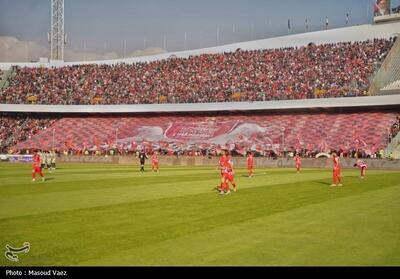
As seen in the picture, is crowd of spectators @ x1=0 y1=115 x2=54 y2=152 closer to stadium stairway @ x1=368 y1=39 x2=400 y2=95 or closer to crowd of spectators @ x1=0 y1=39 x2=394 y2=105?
crowd of spectators @ x1=0 y1=39 x2=394 y2=105

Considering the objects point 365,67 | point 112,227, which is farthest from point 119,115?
point 112,227

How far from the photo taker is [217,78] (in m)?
79.3

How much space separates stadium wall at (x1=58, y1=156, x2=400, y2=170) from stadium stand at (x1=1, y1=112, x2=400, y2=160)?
6.24 metres

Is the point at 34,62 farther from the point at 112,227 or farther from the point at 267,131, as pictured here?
Answer: the point at 112,227

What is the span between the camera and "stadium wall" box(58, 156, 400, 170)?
50.3 meters

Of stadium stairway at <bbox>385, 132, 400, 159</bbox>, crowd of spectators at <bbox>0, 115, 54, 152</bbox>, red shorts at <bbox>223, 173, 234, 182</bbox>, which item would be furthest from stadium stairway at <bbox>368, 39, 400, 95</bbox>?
crowd of spectators at <bbox>0, 115, 54, 152</bbox>

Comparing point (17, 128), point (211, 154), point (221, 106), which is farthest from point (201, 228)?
point (17, 128)

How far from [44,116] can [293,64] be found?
3893 centimetres

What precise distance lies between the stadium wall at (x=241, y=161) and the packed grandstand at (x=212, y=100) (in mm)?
5586

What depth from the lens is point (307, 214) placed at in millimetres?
16797

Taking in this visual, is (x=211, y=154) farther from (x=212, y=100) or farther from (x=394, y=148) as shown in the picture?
(x=394, y=148)

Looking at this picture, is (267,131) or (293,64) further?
(293,64)

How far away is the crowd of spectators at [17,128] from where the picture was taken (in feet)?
260

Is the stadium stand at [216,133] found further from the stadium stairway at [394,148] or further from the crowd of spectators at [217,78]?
the crowd of spectators at [217,78]
